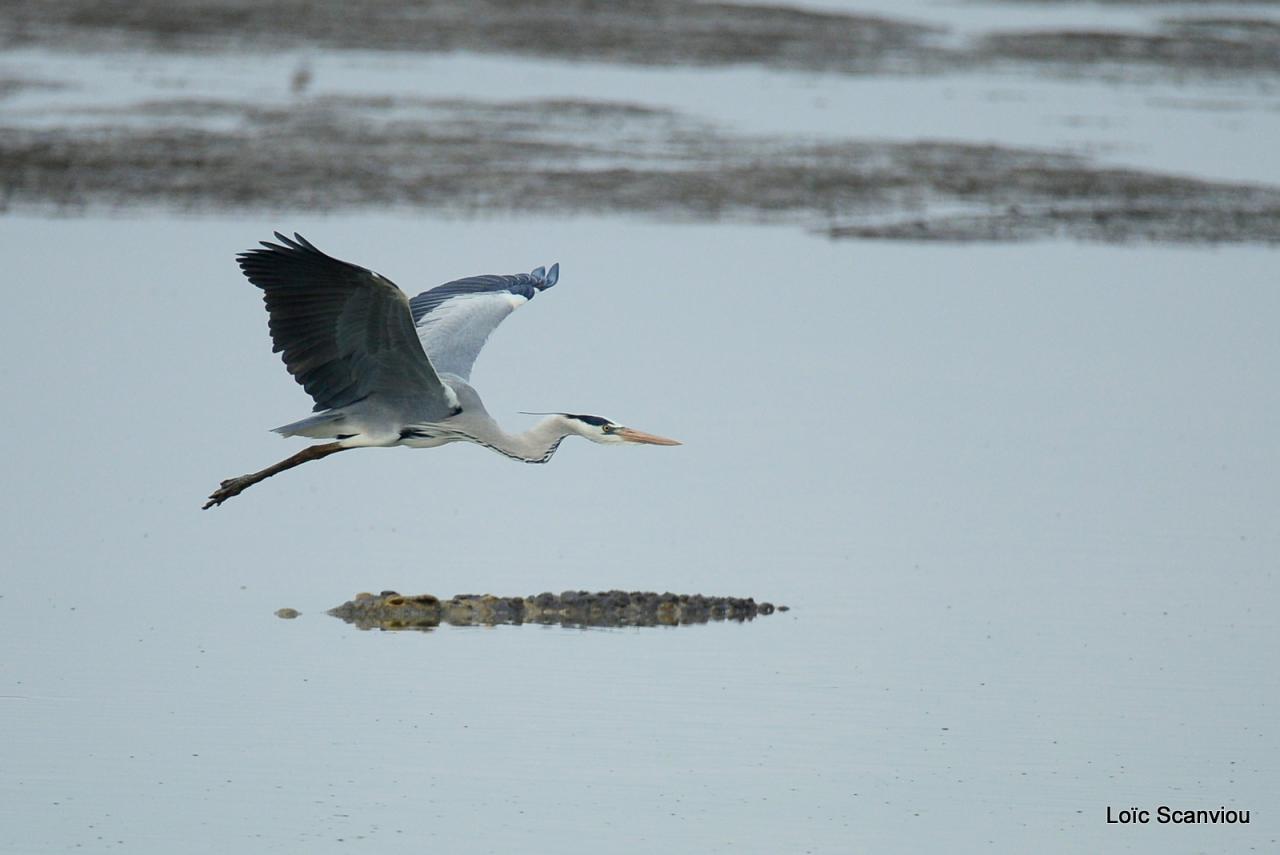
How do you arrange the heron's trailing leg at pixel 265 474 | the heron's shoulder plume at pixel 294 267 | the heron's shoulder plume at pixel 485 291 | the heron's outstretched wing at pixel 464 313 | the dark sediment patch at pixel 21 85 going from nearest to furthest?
the heron's shoulder plume at pixel 294 267, the heron's trailing leg at pixel 265 474, the heron's outstretched wing at pixel 464 313, the heron's shoulder plume at pixel 485 291, the dark sediment patch at pixel 21 85

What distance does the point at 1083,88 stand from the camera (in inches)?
1294

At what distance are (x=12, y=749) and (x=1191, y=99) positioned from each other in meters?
26.8

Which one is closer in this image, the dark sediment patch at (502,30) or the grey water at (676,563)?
the grey water at (676,563)

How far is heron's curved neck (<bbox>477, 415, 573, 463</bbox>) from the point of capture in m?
10.3

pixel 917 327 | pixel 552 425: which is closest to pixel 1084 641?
pixel 552 425

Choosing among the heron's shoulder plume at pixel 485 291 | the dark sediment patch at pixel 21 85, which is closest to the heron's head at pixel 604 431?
the heron's shoulder plume at pixel 485 291

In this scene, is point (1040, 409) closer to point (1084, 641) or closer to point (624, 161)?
point (1084, 641)

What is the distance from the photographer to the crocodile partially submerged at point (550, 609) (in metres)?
9.62

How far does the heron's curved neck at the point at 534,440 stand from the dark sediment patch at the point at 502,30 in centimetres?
2337

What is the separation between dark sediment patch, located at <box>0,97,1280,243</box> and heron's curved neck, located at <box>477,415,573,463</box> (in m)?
10.4

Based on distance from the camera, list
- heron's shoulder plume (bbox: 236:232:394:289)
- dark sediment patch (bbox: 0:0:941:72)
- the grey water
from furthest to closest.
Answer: dark sediment patch (bbox: 0:0:941:72)
heron's shoulder plume (bbox: 236:232:394:289)
the grey water

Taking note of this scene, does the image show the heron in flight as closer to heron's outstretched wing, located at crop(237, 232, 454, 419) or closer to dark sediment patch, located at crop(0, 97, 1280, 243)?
heron's outstretched wing, located at crop(237, 232, 454, 419)

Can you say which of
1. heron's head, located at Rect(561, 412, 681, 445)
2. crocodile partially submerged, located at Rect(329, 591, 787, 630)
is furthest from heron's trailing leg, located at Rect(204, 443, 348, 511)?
heron's head, located at Rect(561, 412, 681, 445)

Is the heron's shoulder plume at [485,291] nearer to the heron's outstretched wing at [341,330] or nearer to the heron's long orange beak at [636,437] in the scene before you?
the heron's long orange beak at [636,437]
